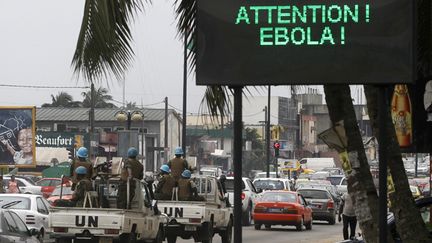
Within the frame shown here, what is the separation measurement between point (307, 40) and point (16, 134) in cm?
6058

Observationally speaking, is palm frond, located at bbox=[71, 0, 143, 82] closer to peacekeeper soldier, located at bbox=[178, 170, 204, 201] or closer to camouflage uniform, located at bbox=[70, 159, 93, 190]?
camouflage uniform, located at bbox=[70, 159, 93, 190]

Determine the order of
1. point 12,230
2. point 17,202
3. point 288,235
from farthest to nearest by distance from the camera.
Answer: point 288,235, point 17,202, point 12,230

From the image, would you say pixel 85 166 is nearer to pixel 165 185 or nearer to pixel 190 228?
pixel 165 185

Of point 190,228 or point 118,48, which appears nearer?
point 118,48

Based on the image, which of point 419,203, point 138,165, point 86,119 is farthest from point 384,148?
point 86,119

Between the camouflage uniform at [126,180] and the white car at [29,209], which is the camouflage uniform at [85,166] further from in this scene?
the white car at [29,209]

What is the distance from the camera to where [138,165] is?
23.0 meters

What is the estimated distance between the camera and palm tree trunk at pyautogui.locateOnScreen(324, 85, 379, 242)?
12.8 meters

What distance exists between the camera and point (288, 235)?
3619cm

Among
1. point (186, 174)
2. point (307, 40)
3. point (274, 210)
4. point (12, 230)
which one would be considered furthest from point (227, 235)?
point (307, 40)

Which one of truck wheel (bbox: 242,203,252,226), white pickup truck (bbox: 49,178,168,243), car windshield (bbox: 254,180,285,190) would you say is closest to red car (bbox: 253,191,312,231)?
truck wheel (bbox: 242,203,252,226)

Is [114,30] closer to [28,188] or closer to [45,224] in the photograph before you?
[45,224]

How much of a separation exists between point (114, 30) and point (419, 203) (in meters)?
6.83

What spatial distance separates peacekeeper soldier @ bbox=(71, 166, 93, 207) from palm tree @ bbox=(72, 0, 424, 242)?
408 inches
